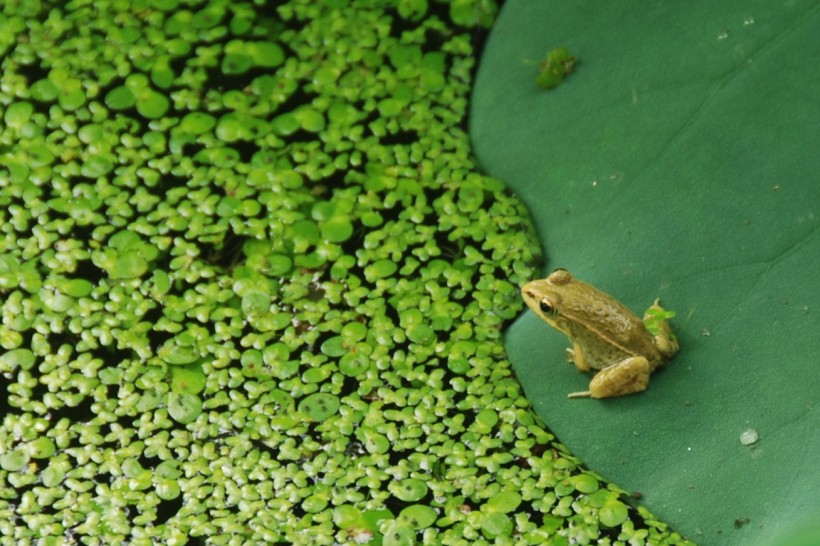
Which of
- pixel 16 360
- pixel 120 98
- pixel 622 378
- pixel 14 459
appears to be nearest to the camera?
pixel 622 378

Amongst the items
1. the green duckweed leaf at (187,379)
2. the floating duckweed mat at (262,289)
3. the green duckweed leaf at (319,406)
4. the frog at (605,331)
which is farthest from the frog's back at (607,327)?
the green duckweed leaf at (187,379)

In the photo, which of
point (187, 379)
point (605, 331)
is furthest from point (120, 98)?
point (605, 331)

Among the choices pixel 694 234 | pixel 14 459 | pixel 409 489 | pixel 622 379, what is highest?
pixel 694 234

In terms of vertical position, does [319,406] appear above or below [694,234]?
below

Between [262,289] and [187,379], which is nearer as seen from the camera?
[187,379]

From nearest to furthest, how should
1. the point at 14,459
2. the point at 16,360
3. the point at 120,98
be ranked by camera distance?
the point at 14,459 < the point at 16,360 < the point at 120,98

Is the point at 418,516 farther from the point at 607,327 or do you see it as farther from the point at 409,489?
the point at 607,327

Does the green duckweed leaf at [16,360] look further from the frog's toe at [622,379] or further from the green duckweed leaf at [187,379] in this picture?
the frog's toe at [622,379]
